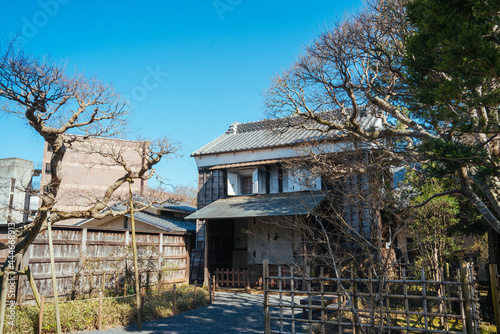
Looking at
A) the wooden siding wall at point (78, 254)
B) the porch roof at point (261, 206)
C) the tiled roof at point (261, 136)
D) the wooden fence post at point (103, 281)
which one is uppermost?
the tiled roof at point (261, 136)

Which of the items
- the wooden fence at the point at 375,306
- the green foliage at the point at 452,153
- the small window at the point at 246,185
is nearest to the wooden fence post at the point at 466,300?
the wooden fence at the point at 375,306

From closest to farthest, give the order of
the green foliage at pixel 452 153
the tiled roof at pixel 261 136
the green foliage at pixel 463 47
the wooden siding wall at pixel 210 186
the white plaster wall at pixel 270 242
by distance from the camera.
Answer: the green foliage at pixel 463 47 → the green foliage at pixel 452 153 → the white plaster wall at pixel 270 242 → the tiled roof at pixel 261 136 → the wooden siding wall at pixel 210 186

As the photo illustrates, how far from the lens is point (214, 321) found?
10.3m

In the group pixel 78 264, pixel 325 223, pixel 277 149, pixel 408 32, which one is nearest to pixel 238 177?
pixel 277 149

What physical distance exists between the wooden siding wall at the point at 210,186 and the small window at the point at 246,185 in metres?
0.91

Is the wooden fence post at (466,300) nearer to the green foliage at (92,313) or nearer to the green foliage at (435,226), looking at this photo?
the green foliage at (435,226)

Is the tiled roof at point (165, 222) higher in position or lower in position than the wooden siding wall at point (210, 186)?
lower

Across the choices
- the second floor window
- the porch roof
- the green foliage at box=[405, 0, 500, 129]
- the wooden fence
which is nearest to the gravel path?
the wooden fence

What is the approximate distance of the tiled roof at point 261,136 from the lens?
1777 cm

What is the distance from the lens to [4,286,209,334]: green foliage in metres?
8.09

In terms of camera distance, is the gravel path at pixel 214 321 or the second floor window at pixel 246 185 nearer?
the gravel path at pixel 214 321

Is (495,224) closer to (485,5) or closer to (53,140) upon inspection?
(485,5)

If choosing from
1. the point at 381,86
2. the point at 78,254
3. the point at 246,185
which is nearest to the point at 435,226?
the point at 381,86

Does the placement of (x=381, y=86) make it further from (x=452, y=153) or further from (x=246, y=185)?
(x=246, y=185)
